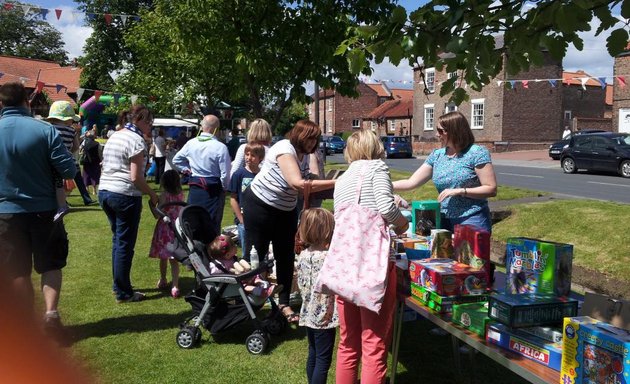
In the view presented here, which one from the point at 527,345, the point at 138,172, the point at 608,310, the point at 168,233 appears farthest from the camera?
the point at 168,233

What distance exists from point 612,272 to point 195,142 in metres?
5.29

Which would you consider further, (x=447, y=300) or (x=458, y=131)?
(x=458, y=131)

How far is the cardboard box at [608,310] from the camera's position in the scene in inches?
87.0

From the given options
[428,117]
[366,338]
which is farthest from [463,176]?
[428,117]

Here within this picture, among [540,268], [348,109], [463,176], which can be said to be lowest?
[540,268]

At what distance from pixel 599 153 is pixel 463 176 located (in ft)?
63.2

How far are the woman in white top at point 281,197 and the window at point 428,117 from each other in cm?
4364

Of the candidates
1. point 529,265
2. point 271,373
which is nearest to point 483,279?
point 529,265

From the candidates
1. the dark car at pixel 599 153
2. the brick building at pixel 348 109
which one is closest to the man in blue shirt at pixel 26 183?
the dark car at pixel 599 153

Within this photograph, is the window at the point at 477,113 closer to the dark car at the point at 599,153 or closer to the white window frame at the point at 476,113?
the white window frame at the point at 476,113

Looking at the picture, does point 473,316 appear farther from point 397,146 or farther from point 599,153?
point 397,146

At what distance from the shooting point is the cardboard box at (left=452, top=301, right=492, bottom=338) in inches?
108

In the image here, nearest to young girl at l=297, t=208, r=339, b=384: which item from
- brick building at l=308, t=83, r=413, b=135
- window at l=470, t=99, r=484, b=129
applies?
window at l=470, t=99, r=484, b=129

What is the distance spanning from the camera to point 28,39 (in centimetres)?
6531
